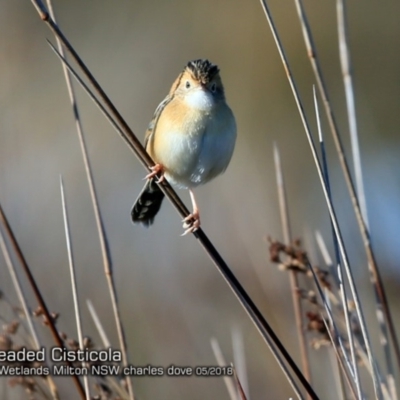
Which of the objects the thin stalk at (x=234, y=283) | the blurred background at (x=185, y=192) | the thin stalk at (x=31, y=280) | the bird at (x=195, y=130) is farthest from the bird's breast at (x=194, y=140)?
the thin stalk at (x=31, y=280)

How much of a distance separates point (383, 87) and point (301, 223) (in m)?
3.03

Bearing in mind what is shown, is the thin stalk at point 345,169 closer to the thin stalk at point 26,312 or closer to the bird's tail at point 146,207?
the thin stalk at point 26,312

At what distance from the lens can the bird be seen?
3.40 meters

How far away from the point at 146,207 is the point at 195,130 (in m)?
0.67

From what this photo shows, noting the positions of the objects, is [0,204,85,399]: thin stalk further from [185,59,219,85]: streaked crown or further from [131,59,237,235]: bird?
[185,59,219,85]: streaked crown

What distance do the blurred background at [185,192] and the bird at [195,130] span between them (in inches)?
23.4

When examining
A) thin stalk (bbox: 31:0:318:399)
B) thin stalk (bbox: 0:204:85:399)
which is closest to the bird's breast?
thin stalk (bbox: 31:0:318:399)

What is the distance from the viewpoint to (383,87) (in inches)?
365

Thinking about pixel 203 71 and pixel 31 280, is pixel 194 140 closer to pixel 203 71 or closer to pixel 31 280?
pixel 203 71

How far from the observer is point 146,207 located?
388 cm

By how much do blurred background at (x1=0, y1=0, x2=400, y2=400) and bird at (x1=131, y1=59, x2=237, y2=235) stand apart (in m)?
0.59

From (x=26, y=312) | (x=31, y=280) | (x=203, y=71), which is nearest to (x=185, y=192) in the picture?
(x=203, y=71)

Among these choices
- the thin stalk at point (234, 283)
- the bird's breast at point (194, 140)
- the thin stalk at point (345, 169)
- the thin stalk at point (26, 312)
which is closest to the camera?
the thin stalk at point (234, 283)

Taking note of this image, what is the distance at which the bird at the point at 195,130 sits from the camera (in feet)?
11.2
